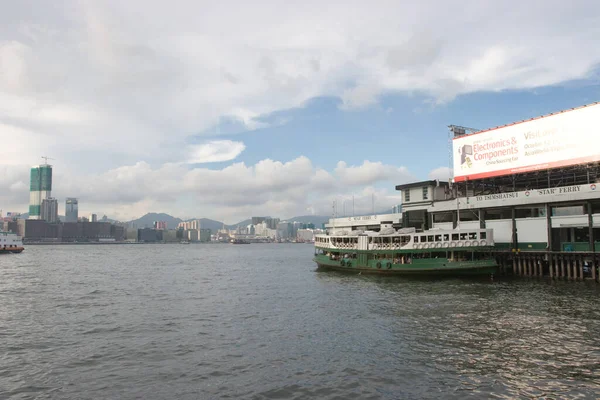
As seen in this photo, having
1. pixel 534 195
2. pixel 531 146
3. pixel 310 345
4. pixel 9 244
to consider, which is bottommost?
pixel 310 345

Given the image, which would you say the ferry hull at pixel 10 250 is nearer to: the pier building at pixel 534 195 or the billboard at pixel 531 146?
the pier building at pixel 534 195

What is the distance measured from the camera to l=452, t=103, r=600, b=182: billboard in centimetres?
5572

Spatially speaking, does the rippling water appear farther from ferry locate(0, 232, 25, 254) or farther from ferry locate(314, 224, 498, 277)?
ferry locate(0, 232, 25, 254)

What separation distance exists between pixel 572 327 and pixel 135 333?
3004 cm

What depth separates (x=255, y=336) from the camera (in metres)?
26.7

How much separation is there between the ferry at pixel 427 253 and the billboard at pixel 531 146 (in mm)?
15976

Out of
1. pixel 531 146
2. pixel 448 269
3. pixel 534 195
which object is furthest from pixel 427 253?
pixel 531 146

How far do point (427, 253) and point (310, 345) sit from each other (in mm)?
35614

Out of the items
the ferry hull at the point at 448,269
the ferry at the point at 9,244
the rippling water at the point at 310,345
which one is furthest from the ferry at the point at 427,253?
the ferry at the point at 9,244

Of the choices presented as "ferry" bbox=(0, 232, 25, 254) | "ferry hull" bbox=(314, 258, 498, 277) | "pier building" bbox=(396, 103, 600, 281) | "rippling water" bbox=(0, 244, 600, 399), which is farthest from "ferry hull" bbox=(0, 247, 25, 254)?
"ferry hull" bbox=(314, 258, 498, 277)

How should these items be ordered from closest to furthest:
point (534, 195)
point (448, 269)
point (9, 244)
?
1. point (448, 269)
2. point (534, 195)
3. point (9, 244)

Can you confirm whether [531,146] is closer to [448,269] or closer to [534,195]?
[534,195]

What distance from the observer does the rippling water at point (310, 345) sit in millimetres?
17781

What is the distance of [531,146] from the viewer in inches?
2448
